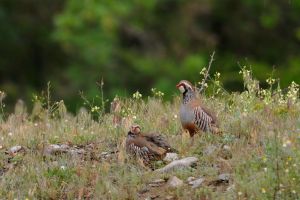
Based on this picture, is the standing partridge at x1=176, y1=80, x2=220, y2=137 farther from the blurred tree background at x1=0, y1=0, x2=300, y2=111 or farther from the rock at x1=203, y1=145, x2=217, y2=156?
the blurred tree background at x1=0, y1=0, x2=300, y2=111

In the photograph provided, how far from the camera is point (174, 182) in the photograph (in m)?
11.9

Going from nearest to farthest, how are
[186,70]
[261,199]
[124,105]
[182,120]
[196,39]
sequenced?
[261,199] → [182,120] → [124,105] → [186,70] → [196,39]

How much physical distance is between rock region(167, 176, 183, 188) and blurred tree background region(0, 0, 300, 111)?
19399 mm

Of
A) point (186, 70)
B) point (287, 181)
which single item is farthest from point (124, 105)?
point (186, 70)

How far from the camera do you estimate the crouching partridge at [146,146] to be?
492 inches

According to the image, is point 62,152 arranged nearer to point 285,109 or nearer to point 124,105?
point 124,105

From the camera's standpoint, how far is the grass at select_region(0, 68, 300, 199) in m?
11.4

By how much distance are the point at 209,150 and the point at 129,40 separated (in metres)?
23.5

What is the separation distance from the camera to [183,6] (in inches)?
1403

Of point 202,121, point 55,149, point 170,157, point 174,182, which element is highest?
point 202,121

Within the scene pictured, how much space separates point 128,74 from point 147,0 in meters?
2.30

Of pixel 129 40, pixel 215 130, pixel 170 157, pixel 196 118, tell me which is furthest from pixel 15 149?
pixel 129 40

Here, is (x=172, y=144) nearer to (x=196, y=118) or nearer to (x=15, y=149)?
(x=196, y=118)

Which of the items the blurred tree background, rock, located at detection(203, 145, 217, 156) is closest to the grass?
rock, located at detection(203, 145, 217, 156)
